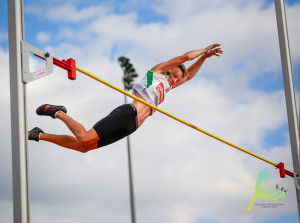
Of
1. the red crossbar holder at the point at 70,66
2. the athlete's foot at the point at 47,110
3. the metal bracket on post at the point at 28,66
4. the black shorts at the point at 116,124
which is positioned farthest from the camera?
the black shorts at the point at 116,124

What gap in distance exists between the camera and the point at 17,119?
2.93 m

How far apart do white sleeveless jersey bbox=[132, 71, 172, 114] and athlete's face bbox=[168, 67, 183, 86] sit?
0.51 feet

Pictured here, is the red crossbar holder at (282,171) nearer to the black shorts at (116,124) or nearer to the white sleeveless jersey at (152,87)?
the white sleeveless jersey at (152,87)

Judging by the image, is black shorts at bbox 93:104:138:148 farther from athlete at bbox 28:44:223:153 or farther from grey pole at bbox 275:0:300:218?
grey pole at bbox 275:0:300:218

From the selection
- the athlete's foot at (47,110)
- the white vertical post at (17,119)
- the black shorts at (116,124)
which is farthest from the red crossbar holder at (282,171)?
the white vertical post at (17,119)

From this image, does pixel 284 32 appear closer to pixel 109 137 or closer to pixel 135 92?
pixel 135 92

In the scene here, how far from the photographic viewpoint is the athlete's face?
15.0ft

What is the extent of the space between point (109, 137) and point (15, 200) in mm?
1293

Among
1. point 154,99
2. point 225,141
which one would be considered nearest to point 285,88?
point 225,141

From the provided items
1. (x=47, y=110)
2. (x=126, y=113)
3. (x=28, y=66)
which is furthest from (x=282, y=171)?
(x=28, y=66)

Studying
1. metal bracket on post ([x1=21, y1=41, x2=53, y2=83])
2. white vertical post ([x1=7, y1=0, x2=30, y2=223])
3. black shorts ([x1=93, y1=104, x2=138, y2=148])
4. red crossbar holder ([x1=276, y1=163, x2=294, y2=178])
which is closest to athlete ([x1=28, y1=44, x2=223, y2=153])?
black shorts ([x1=93, y1=104, x2=138, y2=148])

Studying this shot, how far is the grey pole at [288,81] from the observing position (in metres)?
4.66

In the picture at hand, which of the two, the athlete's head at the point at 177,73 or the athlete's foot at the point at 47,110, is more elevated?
the athlete's head at the point at 177,73

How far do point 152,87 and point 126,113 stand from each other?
42 cm
